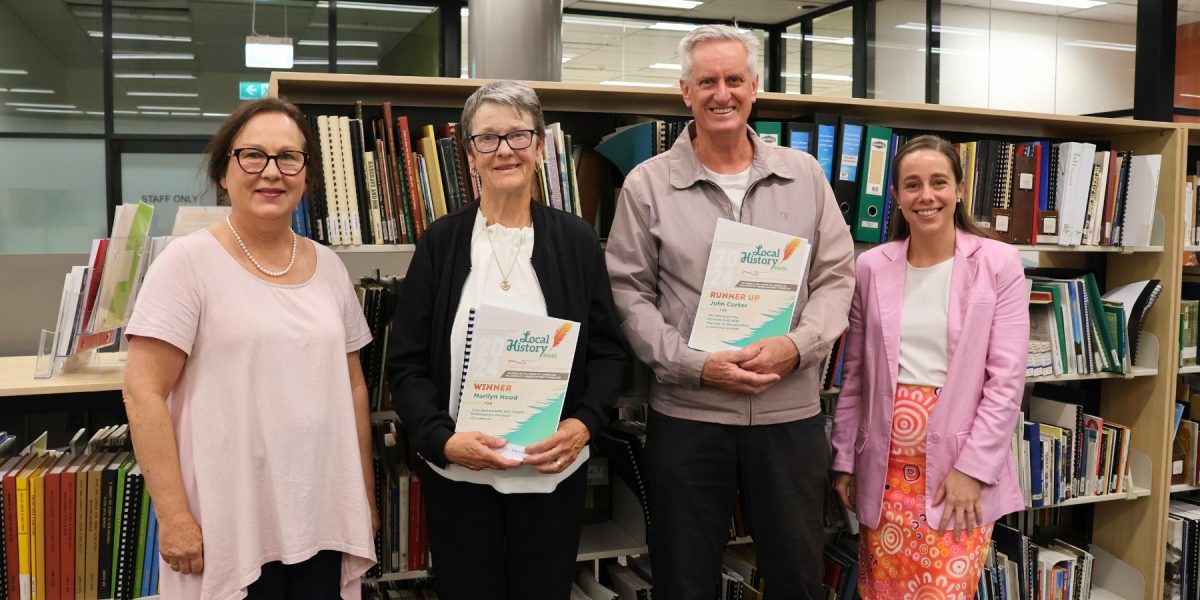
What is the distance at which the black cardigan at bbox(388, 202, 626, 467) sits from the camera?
1751 millimetres

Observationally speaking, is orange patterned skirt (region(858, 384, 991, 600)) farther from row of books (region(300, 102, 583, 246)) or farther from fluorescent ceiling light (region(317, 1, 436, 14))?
fluorescent ceiling light (region(317, 1, 436, 14))

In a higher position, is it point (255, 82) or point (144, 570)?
point (255, 82)

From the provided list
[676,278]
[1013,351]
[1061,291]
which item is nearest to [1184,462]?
[1061,291]

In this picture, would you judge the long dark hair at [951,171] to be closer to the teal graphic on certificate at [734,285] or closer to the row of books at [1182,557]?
the teal graphic on certificate at [734,285]

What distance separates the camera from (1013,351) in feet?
6.93

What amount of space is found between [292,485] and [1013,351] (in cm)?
170

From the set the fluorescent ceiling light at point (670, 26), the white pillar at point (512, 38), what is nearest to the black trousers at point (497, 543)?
the white pillar at point (512, 38)

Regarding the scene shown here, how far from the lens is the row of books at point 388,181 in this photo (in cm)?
212

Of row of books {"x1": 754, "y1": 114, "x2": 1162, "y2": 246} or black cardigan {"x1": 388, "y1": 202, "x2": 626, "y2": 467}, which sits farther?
row of books {"x1": 754, "y1": 114, "x2": 1162, "y2": 246}

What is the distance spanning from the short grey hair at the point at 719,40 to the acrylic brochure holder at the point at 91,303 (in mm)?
1448

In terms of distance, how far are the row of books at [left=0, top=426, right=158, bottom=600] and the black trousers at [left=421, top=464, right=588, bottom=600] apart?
83 centimetres

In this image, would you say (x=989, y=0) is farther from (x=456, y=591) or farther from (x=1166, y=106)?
(x=456, y=591)

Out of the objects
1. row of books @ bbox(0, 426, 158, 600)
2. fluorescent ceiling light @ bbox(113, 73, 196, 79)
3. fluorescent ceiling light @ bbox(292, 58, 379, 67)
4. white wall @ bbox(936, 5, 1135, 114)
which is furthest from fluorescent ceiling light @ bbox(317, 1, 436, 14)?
row of books @ bbox(0, 426, 158, 600)

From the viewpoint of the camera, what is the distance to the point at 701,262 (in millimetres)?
2018
